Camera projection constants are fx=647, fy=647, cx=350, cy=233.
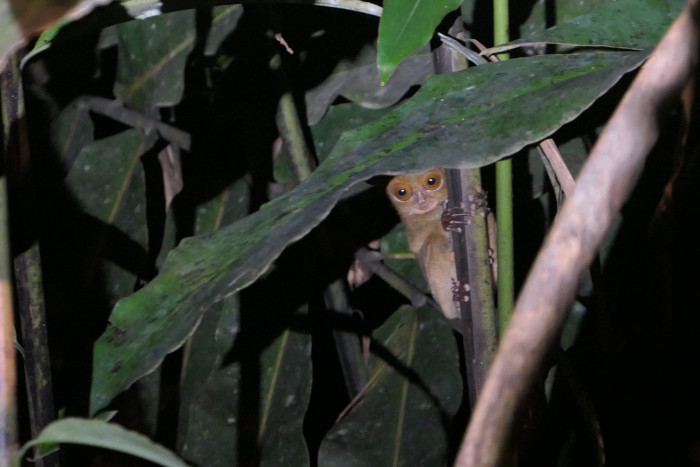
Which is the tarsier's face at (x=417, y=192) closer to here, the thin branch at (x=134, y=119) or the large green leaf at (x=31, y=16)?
the thin branch at (x=134, y=119)

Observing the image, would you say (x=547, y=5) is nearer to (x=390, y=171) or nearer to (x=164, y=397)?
(x=390, y=171)

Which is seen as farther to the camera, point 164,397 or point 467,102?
point 164,397

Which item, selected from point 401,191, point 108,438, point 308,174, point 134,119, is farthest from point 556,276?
point 401,191

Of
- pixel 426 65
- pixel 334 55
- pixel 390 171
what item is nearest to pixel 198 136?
pixel 334 55

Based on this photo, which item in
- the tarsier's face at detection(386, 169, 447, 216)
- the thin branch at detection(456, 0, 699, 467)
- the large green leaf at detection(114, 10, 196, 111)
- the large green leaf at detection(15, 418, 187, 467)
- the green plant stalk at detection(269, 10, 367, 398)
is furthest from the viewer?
the tarsier's face at detection(386, 169, 447, 216)

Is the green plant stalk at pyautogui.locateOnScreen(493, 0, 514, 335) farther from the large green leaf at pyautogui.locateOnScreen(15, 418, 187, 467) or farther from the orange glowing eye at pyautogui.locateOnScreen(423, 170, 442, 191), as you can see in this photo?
the orange glowing eye at pyautogui.locateOnScreen(423, 170, 442, 191)

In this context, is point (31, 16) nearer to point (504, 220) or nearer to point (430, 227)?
point (504, 220)

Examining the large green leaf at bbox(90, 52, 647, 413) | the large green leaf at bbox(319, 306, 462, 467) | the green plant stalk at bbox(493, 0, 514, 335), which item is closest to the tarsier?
the large green leaf at bbox(319, 306, 462, 467)
